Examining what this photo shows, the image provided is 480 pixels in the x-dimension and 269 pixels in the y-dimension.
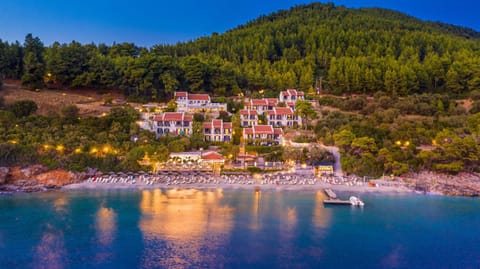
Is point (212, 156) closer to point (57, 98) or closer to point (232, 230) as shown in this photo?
point (232, 230)

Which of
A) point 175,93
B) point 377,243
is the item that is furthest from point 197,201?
point 175,93

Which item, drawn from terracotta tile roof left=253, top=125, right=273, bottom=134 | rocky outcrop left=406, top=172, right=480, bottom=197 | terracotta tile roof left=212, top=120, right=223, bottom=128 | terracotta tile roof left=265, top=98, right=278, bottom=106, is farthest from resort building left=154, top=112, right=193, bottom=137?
rocky outcrop left=406, top=172, right=480, bottom=197

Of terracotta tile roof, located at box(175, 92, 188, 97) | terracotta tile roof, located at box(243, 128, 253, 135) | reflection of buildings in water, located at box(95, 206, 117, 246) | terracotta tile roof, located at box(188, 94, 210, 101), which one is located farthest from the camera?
terracotta tile roof, located at box(175, 92, 188, 97)

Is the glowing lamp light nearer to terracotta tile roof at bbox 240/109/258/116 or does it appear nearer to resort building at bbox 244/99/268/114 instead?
terracotta tile roof at bbox 240/109/258/116

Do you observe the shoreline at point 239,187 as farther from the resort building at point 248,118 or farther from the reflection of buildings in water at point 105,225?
the resort building at point 248,118

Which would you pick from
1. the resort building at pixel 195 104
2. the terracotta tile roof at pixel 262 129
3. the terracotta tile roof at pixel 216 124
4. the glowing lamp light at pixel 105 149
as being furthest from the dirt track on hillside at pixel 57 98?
the terracotta tile roof at pixel 262 129

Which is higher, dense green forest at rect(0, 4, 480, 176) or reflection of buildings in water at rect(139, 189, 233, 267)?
dense green forest at rect(0, 4, 480, 176)
